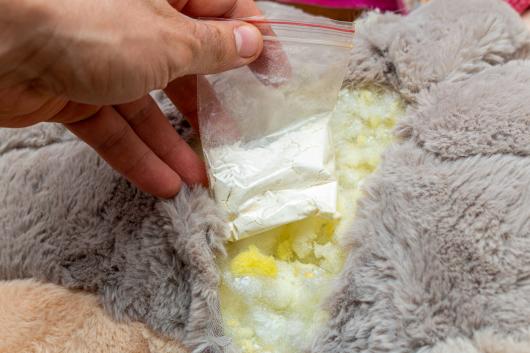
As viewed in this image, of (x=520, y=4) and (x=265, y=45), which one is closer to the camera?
(x=265, y=45)

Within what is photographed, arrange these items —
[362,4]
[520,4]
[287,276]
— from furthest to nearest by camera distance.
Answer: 1. [362,4]
2. [520,4]
3. [287,276]

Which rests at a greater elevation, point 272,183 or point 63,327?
point 272,183

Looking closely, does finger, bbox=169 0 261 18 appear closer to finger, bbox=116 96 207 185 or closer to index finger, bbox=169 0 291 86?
index finger, bbox=169 0 291 86

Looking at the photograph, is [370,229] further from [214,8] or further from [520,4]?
[520,4]

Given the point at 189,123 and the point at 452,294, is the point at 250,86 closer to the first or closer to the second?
the point at 189,123


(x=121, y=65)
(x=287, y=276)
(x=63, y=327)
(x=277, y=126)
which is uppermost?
(x=121, y=65)

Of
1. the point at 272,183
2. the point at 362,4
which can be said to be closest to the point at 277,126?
the point at 272,183

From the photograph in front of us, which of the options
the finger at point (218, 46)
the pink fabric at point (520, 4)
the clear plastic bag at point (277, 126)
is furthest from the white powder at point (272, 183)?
the pink fabric at point (520, 4)
